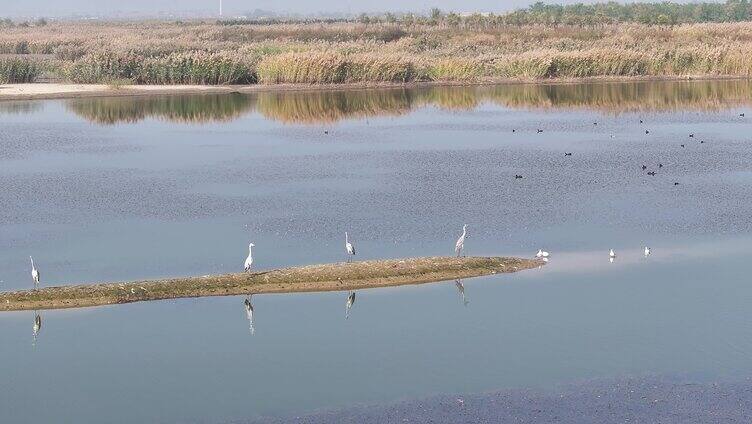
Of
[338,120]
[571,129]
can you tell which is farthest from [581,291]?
[338,120]

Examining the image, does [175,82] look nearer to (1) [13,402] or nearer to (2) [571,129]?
(2) [571,129]

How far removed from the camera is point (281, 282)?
18719mm

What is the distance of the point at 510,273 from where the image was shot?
1938cm

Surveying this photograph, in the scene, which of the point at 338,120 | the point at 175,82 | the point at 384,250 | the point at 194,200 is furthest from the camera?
the point at 175,82

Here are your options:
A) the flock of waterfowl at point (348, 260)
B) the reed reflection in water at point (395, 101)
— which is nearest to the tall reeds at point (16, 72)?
the reed reflection in water at point (395, 101)

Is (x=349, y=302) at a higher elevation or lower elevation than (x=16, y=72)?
lower

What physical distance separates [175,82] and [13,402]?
37.3m

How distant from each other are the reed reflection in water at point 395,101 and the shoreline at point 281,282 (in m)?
21.0

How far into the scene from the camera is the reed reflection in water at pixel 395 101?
138 feet

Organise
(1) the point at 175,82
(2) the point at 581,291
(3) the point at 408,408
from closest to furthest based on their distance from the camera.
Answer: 1. (3) the point at 408,408
2. (2) the point at 581,291
3. (1) the point at 175,82

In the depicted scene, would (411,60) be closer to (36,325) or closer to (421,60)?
(421,60)

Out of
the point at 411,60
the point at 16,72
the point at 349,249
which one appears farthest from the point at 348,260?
the point at 16,72

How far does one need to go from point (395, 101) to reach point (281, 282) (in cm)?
2807

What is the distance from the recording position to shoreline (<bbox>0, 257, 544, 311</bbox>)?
1787 cm
